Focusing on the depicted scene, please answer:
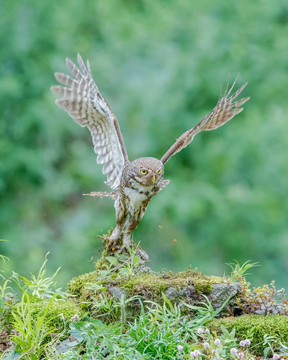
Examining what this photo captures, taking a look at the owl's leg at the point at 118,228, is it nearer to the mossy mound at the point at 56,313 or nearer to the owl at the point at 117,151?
the owl at the point at 117,151

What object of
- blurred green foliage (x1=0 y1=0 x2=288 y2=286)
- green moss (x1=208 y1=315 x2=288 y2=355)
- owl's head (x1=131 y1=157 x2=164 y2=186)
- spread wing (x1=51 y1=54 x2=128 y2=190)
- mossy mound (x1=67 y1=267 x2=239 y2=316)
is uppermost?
blurred green foliage (x1=0 y1=0 x2=288 y2=286)

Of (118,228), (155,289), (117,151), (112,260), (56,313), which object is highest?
(117,151)

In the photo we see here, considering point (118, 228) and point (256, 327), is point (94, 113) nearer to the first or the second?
point (118, 228)

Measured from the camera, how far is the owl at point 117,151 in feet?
14.7

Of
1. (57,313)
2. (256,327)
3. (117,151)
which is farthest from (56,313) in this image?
(117,151)

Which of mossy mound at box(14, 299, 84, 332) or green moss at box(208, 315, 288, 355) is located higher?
green moss at box(208, 315, 288, 355)

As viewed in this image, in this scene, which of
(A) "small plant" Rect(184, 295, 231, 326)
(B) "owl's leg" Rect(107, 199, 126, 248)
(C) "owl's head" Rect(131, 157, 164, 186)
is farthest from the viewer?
(B) "owl's leg" Rect(107, 199, 126, 248)

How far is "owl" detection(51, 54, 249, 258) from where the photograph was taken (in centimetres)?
449

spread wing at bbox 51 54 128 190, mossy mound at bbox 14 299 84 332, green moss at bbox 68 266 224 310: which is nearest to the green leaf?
green moss at bbox 68 266 224 310

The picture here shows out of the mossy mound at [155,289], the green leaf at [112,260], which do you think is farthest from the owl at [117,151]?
the mossy mound at [155,289]

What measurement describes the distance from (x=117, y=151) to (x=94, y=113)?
0.38m

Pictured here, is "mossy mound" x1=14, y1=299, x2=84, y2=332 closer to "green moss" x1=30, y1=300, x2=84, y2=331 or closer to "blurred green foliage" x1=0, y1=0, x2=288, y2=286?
"green moss" x1=30, y1=300, x2=84, y2=331

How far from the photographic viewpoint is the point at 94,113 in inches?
191

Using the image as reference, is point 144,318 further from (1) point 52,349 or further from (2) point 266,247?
(2) point 266,247
